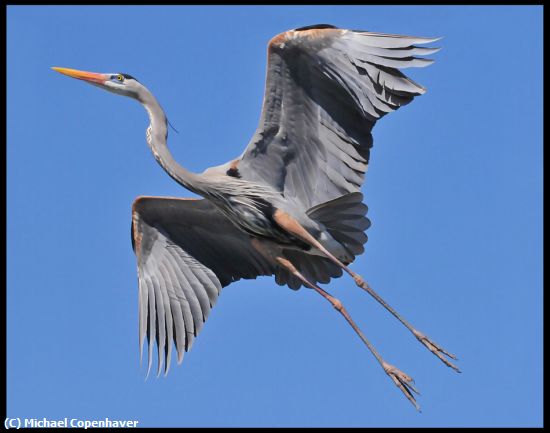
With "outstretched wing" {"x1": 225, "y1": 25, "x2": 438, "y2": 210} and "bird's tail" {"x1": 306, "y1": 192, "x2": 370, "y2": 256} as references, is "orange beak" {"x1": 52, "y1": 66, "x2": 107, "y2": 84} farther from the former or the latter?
"bird's tail" {"x1": 306, "y1": 192, "x2": 370, "y2": 256}

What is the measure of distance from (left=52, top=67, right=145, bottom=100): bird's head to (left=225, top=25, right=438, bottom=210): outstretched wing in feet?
3.60

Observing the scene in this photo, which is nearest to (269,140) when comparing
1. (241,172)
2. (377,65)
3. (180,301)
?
(241,172)

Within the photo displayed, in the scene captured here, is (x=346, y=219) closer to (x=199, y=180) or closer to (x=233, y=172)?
(x=233, y=172)

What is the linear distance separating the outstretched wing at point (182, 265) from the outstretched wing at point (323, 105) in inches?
35.1

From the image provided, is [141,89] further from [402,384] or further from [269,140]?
[402,384]

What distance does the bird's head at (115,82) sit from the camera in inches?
442

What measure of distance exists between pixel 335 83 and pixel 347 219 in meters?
1.20

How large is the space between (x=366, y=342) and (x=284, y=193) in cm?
154

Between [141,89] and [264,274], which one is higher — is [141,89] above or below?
above

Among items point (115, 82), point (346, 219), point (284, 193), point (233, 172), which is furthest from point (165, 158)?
point (346, 219)

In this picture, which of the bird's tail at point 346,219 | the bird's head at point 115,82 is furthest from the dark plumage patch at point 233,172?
the bird's head at point 115,82

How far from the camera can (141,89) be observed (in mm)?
11172

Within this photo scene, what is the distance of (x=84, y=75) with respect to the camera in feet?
37.9

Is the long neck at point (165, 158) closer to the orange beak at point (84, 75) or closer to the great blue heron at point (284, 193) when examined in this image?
the great blue heron at point (284, 193)
